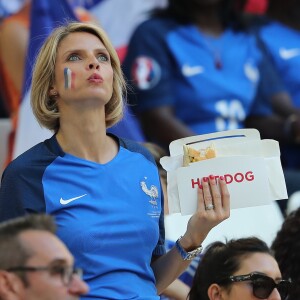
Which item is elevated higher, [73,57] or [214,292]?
[73,57]

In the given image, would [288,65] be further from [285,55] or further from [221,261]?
[221,261]

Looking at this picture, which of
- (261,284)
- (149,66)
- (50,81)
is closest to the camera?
(50,81)

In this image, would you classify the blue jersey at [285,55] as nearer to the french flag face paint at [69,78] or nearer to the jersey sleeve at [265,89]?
the jersey sleeve at [265,89]

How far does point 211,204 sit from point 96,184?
404 millimetres

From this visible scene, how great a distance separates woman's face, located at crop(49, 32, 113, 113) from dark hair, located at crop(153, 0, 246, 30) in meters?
3.25

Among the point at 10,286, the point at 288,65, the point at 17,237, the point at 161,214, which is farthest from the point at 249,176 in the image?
the point at 288,65

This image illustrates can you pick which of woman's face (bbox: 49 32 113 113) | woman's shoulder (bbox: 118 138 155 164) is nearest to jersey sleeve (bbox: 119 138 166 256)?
woman's shoulder (bbox: 118 138 155 164)

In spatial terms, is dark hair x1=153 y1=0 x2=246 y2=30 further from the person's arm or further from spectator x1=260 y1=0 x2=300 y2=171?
the person's arm

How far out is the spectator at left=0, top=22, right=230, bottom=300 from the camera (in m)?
3.62

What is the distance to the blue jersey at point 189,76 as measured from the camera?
22.4ft

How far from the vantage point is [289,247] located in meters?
5.01

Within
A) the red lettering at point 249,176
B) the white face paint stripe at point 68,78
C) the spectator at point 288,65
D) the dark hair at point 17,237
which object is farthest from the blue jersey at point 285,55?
the dark hair at point 17,237

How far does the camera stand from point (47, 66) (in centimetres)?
386

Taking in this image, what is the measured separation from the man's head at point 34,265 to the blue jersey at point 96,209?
0.46m
